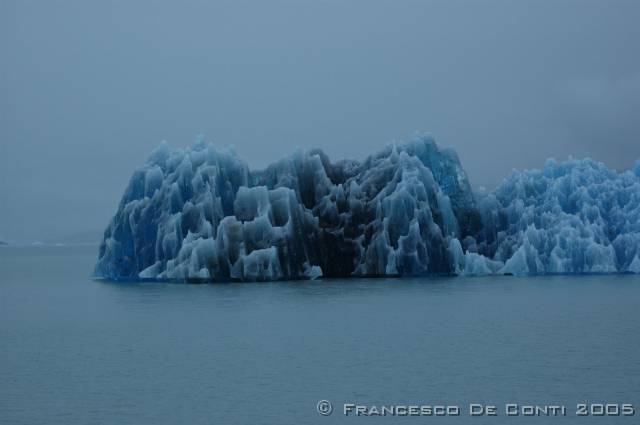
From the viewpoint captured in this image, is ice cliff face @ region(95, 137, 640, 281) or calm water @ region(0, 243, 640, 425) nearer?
calm water @ region(0, 243, 640, 425)

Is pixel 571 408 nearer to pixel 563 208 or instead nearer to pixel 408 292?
A: pixel 408 292

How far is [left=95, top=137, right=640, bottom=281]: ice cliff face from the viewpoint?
50719mm

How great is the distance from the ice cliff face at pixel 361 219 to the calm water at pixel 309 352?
283 centimetres

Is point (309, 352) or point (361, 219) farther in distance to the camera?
point (361, 219)

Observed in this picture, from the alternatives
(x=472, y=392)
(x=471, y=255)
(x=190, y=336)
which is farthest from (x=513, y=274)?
(x=472, y=392)

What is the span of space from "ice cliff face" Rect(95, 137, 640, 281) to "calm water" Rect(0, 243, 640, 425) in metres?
2.83

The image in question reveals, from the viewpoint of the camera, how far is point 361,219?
55.2 metres

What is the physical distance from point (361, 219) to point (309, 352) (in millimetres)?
25668

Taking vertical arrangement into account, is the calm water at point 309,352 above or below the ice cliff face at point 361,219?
below

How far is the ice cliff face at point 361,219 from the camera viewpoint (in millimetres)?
50719

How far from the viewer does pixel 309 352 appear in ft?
98.4

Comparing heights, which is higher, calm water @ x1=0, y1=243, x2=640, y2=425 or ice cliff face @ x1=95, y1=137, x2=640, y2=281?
ice cliff face @ x1=95, y1=137, x2=640, y2=281

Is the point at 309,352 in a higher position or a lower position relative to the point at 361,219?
lower

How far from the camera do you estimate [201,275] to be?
49.3 m
